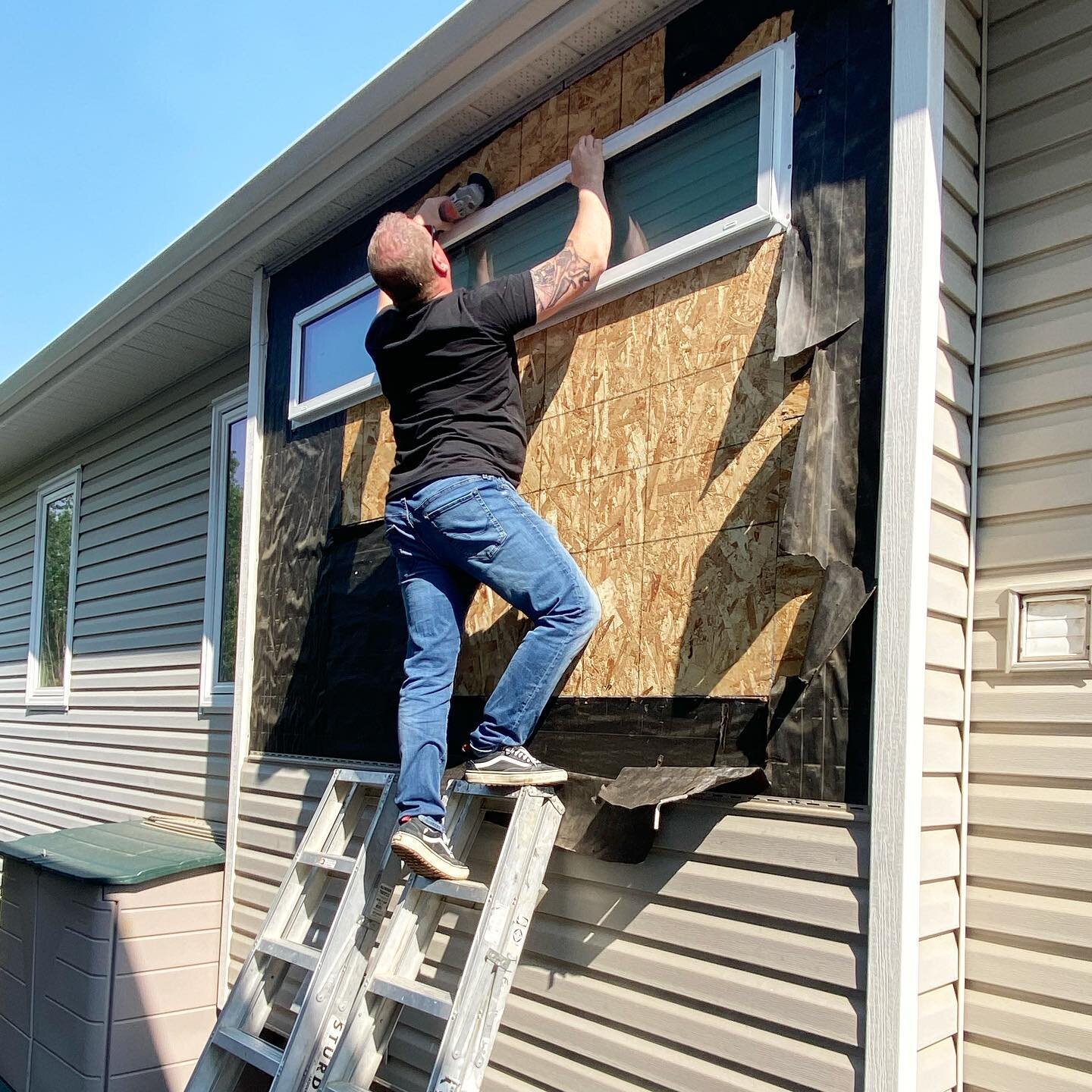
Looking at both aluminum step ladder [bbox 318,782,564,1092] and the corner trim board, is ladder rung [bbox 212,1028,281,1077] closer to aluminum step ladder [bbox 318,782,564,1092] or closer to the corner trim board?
aluminum step ladder [bbox 318,782,564,1092]

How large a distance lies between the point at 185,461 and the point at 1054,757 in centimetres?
546

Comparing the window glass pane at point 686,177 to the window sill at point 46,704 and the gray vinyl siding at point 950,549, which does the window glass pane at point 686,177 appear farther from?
the window sill at point 46,704

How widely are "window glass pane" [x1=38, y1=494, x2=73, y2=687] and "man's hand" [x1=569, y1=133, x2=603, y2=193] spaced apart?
6.21 metres

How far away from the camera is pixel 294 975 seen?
13.5 feet

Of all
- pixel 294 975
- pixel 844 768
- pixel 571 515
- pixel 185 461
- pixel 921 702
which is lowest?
pixel 294 975

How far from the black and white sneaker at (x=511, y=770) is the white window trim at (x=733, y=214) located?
1.35m

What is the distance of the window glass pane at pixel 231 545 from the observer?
19.8 feet

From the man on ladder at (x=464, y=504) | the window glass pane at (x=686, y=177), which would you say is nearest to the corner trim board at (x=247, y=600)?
the man on ladder at (x=464, y=504)

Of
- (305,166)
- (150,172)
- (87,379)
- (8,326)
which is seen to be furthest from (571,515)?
(8,326)

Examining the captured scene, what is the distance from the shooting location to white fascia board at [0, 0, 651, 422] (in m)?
3.32

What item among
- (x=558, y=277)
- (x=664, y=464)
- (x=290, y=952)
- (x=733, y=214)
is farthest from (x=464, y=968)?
(x=733, y=214)

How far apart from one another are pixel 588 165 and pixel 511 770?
5.78 ft

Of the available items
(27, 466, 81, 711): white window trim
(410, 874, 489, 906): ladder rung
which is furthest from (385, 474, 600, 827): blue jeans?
(27, 466, 81, 711): white window trim

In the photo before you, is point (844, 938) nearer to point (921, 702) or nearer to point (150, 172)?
point (921, 702)
